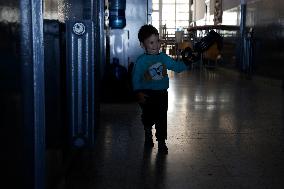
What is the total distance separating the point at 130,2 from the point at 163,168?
4639mm

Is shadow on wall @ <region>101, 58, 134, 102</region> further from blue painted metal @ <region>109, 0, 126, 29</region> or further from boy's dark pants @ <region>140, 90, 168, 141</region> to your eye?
boy's dark pants @ <region>140, 90, 168, 141</region>

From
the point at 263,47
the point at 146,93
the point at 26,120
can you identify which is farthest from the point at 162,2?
the point at 26,120

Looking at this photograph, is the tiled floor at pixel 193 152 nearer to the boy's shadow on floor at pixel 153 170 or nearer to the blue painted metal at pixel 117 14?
the boy's shadow on floor at pixel 153 170

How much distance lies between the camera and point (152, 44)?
12.7 feet

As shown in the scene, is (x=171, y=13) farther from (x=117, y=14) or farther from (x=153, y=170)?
(x=153, y=170)

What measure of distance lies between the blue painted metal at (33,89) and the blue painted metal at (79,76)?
59 centimetres

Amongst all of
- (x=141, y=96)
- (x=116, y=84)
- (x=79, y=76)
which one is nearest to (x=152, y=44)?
(x=141, y=96)

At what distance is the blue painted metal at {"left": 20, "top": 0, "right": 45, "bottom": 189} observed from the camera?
149cm

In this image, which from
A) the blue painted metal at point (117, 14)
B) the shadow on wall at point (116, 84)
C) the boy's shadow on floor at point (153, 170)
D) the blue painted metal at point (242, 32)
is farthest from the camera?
the blue painted metal at point (242, 32)

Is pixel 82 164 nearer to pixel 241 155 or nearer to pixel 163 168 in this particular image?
pixel 163 168

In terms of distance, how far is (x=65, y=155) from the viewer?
301cm

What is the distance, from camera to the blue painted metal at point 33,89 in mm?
1494

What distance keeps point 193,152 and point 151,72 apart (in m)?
0.80

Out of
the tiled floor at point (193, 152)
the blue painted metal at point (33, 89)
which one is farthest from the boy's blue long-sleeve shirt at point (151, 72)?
the blue painted metal at point (33, 89)
